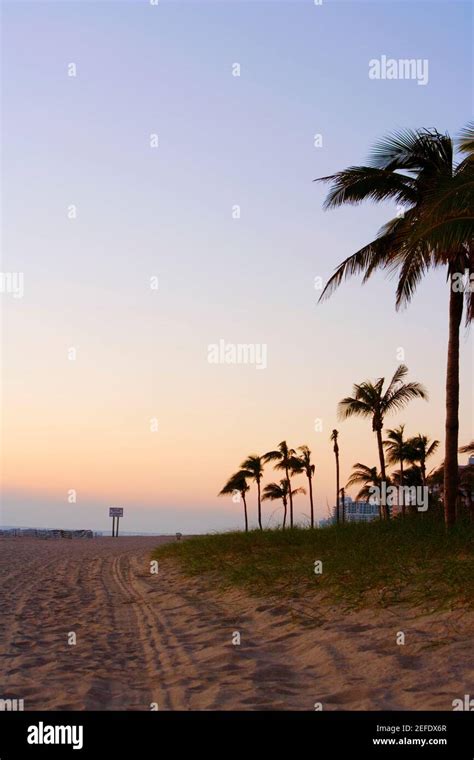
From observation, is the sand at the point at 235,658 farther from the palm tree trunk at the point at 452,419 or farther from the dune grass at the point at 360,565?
the palm tree trunk at the point at 452,419

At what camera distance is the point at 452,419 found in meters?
17.7

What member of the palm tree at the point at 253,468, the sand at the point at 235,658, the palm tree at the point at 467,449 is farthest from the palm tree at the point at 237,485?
the sand at the point at 235,658

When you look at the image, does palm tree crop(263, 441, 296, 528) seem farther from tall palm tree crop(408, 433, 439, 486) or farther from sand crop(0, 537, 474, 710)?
sand crop(0, 537, 474, 710)

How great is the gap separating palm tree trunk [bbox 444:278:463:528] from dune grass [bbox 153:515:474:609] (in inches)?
32.8

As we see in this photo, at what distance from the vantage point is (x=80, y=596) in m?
14.6

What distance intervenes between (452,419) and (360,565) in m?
7.18

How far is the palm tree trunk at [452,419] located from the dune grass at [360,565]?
32.8 inches

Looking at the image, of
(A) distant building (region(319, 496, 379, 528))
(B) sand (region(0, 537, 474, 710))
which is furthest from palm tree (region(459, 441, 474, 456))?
(B) sand (region(0, 537, 474, 710))

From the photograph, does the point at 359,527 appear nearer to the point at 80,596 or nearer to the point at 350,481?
the point at 80,596

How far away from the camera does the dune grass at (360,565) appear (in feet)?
30.7

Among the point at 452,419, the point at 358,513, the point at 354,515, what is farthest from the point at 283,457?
the point at 358,513
